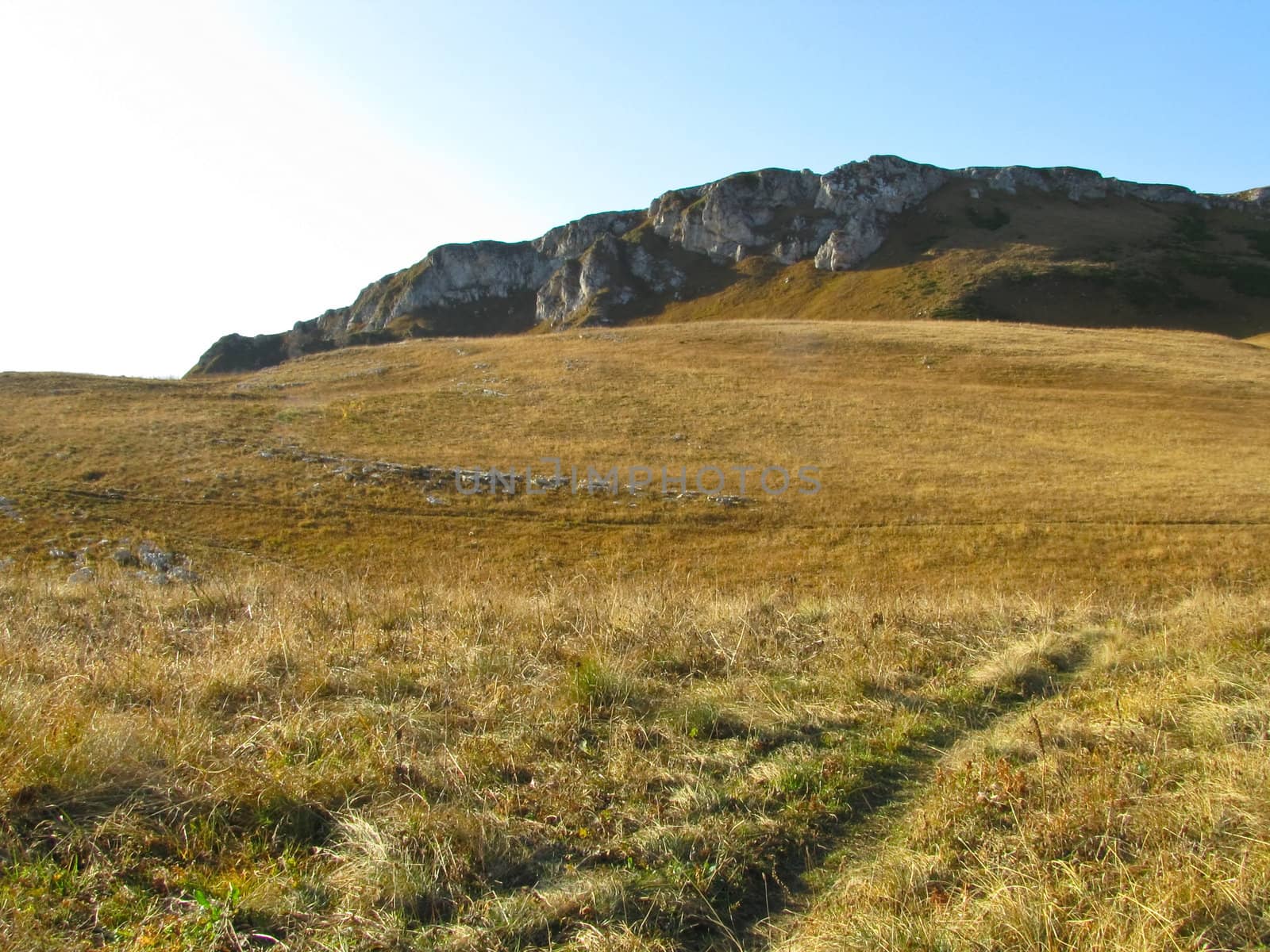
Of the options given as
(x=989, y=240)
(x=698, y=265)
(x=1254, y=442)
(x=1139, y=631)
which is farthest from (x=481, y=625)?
(x=698, y=265)

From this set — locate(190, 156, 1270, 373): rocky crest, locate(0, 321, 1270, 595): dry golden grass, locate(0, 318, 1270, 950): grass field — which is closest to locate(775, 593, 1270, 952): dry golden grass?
locate(0, 318, 1270, 950): grass field

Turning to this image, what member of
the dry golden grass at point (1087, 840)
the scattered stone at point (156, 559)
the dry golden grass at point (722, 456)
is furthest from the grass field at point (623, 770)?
the scattered stone at point (156, 559)

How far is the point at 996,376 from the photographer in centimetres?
5303

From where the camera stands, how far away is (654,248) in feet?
567

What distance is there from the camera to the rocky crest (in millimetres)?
155125

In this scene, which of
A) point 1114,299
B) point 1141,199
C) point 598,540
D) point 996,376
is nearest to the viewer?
point 598,540

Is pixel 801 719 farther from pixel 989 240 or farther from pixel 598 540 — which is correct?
pixel 989 240

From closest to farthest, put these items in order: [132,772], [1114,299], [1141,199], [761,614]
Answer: [132,772] → [761,614] → [1114,299] → [1141,199]

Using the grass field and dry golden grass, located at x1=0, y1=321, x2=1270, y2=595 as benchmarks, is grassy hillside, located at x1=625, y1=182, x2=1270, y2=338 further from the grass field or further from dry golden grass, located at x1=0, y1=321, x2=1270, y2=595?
the grass field

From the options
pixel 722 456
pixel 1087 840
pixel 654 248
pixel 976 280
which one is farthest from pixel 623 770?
pixel 654 248

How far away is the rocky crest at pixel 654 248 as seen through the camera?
15512cm

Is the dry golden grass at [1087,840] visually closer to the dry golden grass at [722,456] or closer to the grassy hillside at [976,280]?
the dry golden grass at [722,456]

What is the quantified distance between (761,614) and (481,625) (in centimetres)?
273

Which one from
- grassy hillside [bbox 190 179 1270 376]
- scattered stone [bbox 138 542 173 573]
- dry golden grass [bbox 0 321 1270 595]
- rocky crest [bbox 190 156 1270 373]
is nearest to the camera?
scattered stone [bbox 138 542 173 573]
